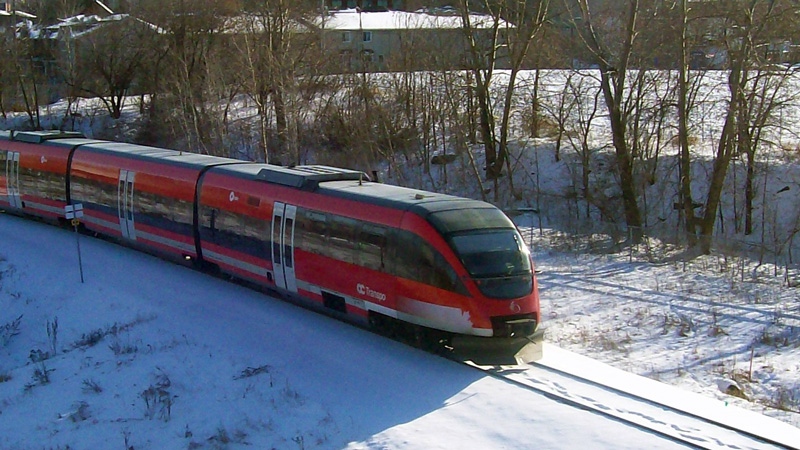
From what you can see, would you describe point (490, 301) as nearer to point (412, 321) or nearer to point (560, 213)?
point (412, 321)

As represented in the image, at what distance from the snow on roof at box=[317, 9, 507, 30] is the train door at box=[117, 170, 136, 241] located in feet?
63.7

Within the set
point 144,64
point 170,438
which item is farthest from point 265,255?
point 144,64

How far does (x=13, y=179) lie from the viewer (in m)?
27.7

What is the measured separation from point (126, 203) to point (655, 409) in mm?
15321

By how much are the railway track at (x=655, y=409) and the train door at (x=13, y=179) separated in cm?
1970

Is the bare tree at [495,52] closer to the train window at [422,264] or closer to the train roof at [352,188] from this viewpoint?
the train roof at [352,188]

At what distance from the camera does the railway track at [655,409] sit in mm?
10938

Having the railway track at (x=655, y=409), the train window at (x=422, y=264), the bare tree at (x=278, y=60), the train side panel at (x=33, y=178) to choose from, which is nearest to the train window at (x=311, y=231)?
the train window at (x=422, y=264)

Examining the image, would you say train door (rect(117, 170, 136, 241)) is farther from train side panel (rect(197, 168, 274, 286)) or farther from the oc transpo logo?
the oc transpo logo

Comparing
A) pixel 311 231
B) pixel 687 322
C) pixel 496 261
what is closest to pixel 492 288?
pixel 496 261

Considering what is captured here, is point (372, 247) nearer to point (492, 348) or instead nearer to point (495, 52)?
point (492, 348)

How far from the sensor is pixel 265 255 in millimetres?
17438

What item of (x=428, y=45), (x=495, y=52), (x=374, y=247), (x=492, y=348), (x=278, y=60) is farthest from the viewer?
(x=428, y=45)

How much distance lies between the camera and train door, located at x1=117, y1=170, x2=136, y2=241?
22156mm
